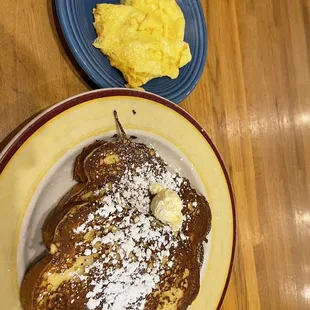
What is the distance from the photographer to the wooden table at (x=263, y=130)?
4.59ft

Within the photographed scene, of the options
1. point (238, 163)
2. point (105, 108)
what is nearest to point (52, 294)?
point (105, 108)

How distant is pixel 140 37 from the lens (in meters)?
1.04

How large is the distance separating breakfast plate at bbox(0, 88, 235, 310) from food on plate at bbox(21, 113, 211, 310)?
3 centimetres

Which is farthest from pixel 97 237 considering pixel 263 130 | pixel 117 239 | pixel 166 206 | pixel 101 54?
pixel 263 130

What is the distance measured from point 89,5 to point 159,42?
0.17 meters

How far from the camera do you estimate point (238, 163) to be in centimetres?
146

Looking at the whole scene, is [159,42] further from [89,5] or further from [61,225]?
[61,225]

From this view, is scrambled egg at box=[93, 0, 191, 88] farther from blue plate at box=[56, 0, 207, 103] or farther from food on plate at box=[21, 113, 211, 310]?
food on plate at box=[21, 113, 211, 310]

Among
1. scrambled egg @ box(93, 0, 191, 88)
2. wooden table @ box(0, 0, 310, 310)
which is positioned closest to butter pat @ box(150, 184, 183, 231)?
scrambled egg @ box(93, 0, 191, 88)

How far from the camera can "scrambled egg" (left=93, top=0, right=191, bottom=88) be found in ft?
3.36

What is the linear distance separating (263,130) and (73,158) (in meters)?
0.78

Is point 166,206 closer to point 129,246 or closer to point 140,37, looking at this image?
point 129,246

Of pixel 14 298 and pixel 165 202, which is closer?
pixel 14 298

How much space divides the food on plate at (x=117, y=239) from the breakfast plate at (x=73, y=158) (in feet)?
0.09
